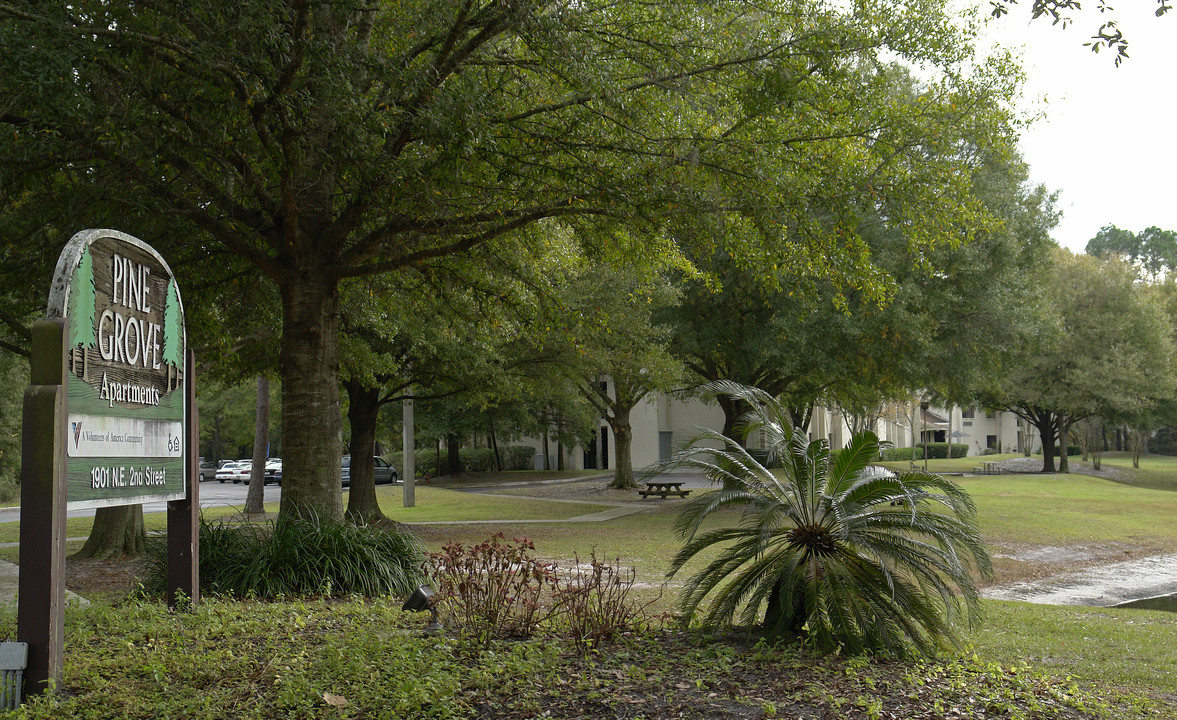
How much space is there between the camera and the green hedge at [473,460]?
47469mm

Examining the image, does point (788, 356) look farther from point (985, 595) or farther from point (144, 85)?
point (144, 85)

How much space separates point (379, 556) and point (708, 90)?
6035 millimetres

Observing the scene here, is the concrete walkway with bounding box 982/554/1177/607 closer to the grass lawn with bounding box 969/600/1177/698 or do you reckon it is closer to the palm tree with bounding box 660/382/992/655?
the grass lawn with bounding box 969/600/1177/698

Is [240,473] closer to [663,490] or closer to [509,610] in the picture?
[663,490]

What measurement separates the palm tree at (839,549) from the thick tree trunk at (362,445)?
14142 mm

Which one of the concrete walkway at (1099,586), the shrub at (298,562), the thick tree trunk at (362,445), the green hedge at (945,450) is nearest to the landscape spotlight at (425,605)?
the shrub at (298,562)

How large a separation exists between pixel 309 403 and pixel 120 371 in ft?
12.0

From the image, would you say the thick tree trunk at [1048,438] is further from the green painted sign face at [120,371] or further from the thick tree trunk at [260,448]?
the green painted sign face at [120,371]

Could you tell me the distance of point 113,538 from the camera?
551 inches

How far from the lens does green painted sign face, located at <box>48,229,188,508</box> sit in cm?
517

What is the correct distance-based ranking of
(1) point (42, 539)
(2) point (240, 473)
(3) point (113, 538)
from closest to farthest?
1. (1) point (42, 539)
2. (3) point (113, 538)
3. (2) point (240, 473)

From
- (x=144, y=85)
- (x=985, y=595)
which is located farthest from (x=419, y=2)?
(x=985, y=595)

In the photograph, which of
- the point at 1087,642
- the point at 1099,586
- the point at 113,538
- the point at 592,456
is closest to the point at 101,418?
the point at 1087,642

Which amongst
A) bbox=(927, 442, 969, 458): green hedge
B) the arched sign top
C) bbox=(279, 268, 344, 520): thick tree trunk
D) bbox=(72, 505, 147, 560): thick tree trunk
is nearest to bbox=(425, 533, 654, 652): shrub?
bbox=(279, 268, 344, 520): thick tree trunk
